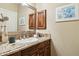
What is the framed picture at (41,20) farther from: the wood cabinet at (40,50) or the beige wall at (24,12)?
the wood cabinet at (40,50)

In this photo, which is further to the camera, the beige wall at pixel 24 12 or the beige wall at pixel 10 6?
the beige wall at pixel 24 12

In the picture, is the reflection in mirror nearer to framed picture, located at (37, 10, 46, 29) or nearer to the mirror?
the mirror

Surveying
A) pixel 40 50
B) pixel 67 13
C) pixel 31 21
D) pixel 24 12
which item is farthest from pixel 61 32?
pixel 24 12

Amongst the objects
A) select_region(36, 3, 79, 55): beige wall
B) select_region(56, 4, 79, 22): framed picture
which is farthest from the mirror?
select_region(56, 4, 79, 22): framed picture

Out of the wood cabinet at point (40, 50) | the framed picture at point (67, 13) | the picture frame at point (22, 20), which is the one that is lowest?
the wood cabinet at point (40, 50)

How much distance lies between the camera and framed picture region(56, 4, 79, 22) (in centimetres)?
207

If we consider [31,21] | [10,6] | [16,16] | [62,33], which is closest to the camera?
[10,6]

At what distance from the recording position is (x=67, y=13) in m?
2.21

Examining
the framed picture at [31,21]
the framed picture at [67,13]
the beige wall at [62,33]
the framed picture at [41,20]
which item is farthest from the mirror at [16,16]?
the framed picture at [67,13]

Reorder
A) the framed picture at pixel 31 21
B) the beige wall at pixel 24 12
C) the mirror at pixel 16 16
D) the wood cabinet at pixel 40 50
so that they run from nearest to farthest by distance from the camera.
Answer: the wood cabinet at pixel 40 50, the mirror at pixel 16 16, the beige wall at pixel 24 12, the framed picture at pixel 31 21

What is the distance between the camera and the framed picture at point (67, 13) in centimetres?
207

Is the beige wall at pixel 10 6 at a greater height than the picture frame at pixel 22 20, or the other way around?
the beige wall at pixel 10 6

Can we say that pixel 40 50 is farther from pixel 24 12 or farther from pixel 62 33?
pixel 24 12

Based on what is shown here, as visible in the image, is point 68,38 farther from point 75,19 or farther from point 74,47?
point 75,19
